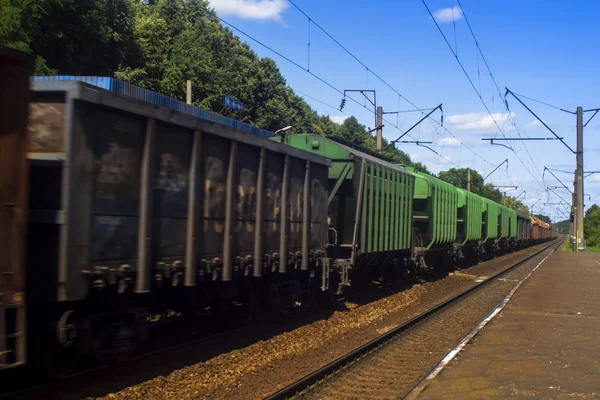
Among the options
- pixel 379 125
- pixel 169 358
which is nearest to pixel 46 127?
pixel 169 358

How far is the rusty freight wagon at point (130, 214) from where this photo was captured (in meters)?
5.18

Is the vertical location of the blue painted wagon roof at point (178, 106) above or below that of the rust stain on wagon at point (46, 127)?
above

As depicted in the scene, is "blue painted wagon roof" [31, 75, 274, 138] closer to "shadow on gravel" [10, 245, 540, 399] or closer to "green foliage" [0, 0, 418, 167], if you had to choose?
"shadow on gravel" [10, 245, 540, 399]

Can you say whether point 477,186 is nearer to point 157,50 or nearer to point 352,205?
point 157,50

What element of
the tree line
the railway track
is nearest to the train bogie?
the railway track

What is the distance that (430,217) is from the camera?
18156mm

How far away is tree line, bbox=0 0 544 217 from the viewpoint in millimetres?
27109

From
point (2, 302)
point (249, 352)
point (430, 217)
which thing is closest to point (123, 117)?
point (2, 302)

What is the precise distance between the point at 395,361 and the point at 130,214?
4571mm

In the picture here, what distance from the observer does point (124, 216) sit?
19.0 ft

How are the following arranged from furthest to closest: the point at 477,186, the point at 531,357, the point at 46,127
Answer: the point at 477,186, the point at 531,357, the point at 46,127

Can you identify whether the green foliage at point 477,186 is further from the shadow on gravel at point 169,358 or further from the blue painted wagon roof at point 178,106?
the shadow on gravel at point 169,358

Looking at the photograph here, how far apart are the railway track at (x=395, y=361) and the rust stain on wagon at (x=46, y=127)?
3327mm

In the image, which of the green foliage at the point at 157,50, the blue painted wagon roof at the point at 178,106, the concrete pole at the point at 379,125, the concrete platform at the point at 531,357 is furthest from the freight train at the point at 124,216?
the concrete pole at the point at 379,125
